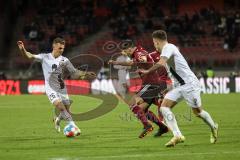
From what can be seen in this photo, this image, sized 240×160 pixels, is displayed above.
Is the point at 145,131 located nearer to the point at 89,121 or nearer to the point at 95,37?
the point at 89,121

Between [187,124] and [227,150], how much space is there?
20.5 ft

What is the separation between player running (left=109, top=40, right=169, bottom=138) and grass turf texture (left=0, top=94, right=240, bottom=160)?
0.37 meters

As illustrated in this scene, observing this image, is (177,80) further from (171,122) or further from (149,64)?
(149,64)

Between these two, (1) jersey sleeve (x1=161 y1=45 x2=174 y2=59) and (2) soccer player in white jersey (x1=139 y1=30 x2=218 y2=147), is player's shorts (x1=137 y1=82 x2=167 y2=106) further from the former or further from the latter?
(1) jersey sleeve (x1=161 y1=45 x2=174 y2=59)

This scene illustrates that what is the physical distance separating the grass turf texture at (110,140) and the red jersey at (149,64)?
134 centimetres

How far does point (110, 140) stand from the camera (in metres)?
14.0

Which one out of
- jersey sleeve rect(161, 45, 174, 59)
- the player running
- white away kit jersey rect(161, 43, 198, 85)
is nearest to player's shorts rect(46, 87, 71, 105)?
the player running

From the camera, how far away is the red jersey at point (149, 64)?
1473cm

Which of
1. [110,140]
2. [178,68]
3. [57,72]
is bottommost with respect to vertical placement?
[110,140]

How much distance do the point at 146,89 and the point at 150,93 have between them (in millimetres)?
136

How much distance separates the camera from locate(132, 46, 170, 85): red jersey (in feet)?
48.3

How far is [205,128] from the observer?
16531mm

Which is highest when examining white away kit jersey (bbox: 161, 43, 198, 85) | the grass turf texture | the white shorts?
white away kit jersey (bbox: 161, 43, 198, 85)

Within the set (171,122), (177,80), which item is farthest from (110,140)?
(177,80)
